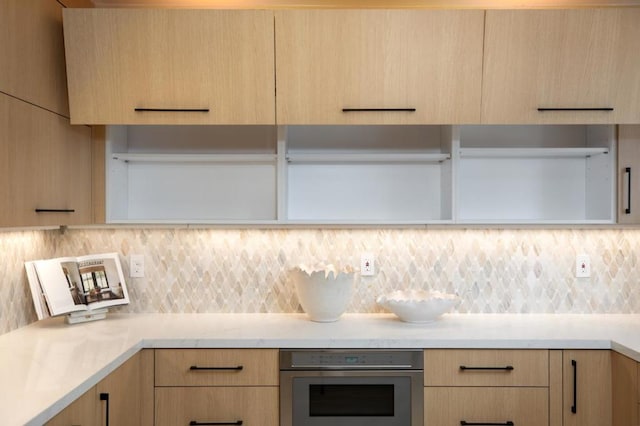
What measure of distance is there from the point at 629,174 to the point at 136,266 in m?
2.41

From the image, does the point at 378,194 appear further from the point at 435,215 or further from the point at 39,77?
the point at 39,77

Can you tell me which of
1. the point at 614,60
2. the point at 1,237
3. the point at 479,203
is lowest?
the point at 1,237

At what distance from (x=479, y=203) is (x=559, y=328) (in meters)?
0.73

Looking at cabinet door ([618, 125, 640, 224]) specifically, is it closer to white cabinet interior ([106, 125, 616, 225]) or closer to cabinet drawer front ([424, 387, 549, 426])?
white cabinet interior ([106, 125, 616, 225])

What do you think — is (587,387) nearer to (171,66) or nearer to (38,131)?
(171,66)

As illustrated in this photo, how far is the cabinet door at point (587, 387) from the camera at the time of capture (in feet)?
7.04

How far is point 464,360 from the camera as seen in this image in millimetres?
2162

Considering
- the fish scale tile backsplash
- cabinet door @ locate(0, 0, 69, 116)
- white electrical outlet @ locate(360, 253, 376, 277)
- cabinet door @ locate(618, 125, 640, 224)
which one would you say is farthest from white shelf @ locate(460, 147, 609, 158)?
cabinet door @ locate(0, 0, 69, 116)

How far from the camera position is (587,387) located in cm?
215

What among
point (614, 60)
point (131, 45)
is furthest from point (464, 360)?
point (131, 45)

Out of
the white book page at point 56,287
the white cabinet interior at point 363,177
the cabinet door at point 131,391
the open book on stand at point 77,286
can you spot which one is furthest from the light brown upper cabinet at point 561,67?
the white book page at point 56,287

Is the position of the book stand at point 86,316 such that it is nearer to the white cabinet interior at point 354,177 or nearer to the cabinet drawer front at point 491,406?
the white cabinet interior at point 354,177

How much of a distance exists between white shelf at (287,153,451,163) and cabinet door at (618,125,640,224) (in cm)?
79

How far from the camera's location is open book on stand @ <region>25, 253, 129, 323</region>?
2.28 meters
